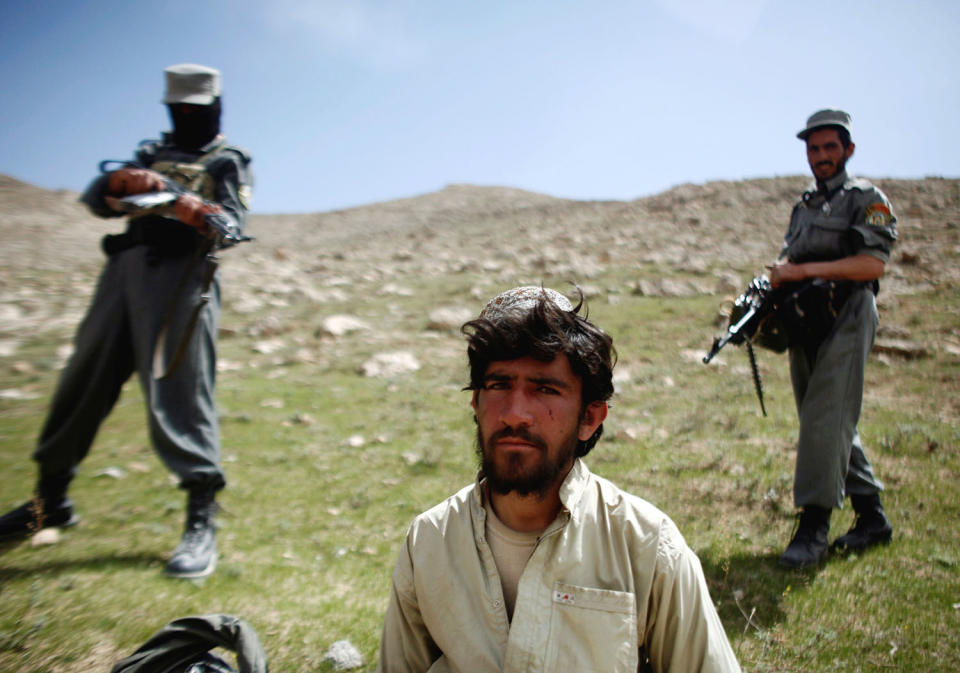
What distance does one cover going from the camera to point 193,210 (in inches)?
115

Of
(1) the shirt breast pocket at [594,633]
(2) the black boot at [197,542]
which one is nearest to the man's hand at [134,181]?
(2) the black boot at [197,542]

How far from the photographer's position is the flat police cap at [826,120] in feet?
10.1

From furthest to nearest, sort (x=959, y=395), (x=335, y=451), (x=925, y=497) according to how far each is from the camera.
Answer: (x=959, y=395)
(x=335, y=451)
(x=925, y=497)

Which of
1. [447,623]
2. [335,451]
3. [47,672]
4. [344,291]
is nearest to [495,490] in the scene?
[447,623]

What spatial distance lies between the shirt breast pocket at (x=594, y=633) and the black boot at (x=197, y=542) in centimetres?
207

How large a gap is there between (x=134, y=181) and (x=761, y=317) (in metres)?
3.50

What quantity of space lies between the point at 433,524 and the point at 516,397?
0.46m

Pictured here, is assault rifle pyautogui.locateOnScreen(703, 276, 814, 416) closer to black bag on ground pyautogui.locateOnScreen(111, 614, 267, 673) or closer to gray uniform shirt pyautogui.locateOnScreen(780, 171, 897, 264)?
gray uniform shirt pyautogui.locateOnScreen(780, 171, 897, 264)

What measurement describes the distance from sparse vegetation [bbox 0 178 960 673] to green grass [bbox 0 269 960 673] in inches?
0.6

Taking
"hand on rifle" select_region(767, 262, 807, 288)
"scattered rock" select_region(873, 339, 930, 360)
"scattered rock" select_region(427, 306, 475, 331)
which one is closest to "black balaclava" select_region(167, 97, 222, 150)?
"hand on rifle" select_region(767, 262, 807, 288)

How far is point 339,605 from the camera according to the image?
2.71 meters

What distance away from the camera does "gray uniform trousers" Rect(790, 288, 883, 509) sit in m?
2.95

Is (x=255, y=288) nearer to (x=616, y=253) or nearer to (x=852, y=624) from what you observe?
(x=616, y=253)

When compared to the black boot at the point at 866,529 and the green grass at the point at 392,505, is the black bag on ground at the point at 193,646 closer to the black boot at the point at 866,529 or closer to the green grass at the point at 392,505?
the green grass at the point at 392,505
